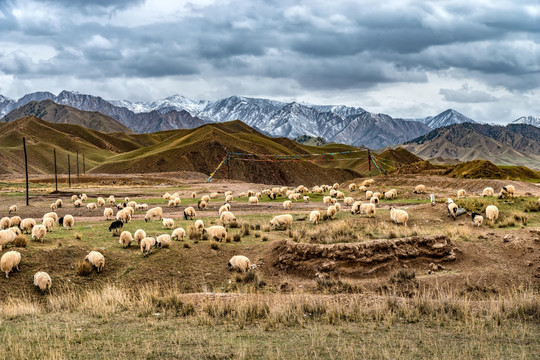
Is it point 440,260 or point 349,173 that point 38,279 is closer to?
point 440,260

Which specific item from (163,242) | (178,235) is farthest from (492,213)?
(163,242)

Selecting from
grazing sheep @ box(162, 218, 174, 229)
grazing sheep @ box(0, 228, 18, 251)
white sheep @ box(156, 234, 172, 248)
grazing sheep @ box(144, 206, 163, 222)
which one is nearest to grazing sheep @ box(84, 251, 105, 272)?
white sheep @ box(156, 234, 172, 248)

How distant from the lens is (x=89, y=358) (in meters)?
8.43

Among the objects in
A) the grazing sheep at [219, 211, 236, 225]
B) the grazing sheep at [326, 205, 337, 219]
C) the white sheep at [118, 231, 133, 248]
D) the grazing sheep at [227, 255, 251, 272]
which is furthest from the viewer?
the grazing sheep at [326, 205, 337, 219]

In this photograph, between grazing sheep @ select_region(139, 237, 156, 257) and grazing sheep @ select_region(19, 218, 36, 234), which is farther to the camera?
grazing sheep @ select_region(19, 218, 36, 234)

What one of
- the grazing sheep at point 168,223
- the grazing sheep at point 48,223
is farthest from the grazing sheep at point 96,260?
the grazing sheep at point 48,223

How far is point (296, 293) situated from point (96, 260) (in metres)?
7.65

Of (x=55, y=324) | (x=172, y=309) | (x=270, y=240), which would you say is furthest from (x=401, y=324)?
(x=270, y=240)

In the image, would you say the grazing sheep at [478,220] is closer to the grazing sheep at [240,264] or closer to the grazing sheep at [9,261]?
the grazing sheep at [240,264]

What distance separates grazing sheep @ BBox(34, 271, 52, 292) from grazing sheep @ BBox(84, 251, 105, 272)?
1.82 m

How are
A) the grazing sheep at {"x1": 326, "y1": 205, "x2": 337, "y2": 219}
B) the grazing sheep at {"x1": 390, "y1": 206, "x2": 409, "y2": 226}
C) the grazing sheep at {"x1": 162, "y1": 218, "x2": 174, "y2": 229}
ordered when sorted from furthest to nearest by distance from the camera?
1. the grazing sheep at {"x1": 326, "y1": 205, "x2": 337, "y2": 219}
2. the grazing sheep at {"x1": 390, "y1": 206, "x2": 409, "y2": 226}
3. the grazing sheep at {"x1": 162, "y1": 218, "x2": 174, "y2": 229}

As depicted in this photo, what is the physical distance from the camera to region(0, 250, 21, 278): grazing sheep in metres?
15.2

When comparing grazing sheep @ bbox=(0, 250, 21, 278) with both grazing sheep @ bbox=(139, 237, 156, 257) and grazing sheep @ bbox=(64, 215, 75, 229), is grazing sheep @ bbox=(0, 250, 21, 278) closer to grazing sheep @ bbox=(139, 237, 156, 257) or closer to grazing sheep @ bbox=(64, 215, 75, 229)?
grazing sheep @ bbox=(139, 237, 156, 257)

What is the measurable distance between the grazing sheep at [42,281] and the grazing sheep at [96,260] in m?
1.82
